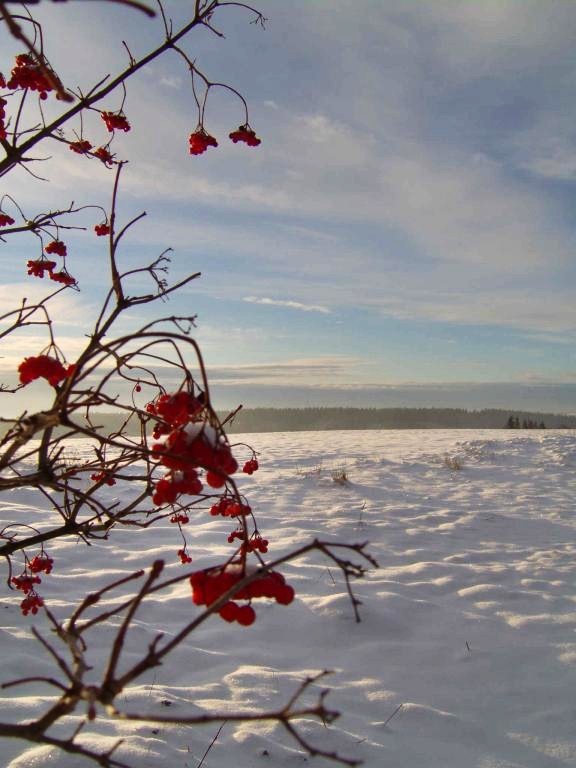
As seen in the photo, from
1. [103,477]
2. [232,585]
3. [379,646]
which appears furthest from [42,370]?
[379,646]

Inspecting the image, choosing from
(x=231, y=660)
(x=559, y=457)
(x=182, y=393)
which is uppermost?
(x=182, y=393)

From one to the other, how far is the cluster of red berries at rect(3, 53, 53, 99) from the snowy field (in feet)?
9.30

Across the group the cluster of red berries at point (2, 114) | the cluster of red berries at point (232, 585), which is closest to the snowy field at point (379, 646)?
the cluster of red berries at point (232, 585)

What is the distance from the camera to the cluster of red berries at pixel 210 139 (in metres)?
2.56

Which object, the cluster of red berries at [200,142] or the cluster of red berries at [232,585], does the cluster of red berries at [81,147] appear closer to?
the cluster of red berries at [200,142]

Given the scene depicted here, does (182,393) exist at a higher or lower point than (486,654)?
higher

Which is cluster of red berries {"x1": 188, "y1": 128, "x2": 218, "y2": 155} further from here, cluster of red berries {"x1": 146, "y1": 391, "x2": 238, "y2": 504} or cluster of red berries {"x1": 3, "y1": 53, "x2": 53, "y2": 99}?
cluster of red berries {"x1": 146, "y1": 391, "x2": 238, "y2": 504}

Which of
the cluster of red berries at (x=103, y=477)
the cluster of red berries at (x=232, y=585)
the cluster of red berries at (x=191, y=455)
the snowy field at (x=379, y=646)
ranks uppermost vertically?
the cluster of red berries at (x=191, y=455)

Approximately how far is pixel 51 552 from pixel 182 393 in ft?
17.2

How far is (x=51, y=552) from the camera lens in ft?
18.4

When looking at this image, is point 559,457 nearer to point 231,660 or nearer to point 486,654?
point 486,654

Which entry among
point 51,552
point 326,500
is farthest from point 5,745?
point 326,500

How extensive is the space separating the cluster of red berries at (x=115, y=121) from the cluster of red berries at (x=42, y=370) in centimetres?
172

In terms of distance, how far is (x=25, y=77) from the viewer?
7.17ft
